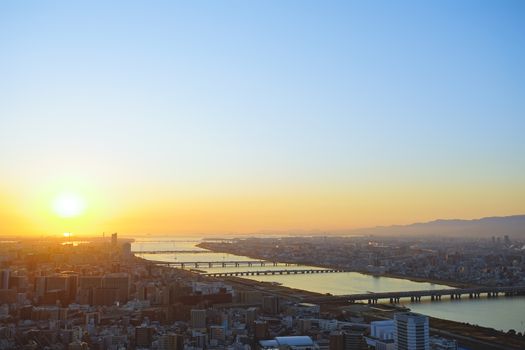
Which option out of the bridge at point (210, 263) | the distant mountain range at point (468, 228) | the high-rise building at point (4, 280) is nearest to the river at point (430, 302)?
the bridge at point (210, 263)

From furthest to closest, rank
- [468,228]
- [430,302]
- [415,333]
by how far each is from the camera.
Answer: [468,228] → [430,302] → [415,333]

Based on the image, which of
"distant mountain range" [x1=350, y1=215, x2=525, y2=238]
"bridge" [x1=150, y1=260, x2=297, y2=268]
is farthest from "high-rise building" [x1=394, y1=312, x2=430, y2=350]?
"distant mountain range" [x1=350, y1=215, x2=525, y2=238]

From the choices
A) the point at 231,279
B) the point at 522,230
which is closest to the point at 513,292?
the point at 231,279

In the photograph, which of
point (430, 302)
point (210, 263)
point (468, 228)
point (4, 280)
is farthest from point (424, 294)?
point (468, 228)

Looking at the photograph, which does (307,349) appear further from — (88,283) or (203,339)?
(88,283)

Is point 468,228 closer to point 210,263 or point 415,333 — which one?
point 210,263

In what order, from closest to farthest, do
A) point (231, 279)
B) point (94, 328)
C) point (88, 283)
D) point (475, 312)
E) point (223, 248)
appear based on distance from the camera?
point (94, 328), point (475, 312), point (88, 283), point (231, 279), point (223, 248)
